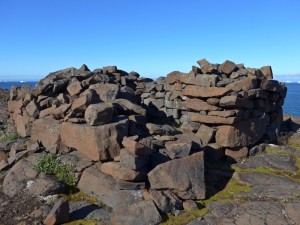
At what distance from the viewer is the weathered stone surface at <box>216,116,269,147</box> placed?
572 inches

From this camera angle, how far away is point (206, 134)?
1492 centimetres

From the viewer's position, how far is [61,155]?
12891mm

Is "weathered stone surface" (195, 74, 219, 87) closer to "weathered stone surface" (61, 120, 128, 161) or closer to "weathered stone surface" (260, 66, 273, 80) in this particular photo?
"weathered stone surface" (260, 66, 273, 80)

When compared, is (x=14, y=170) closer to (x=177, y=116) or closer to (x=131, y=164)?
(x=131, y=164)

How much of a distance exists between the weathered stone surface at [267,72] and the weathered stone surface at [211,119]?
4.07 meters

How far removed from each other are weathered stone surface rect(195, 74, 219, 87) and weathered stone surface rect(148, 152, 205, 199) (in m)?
5.03

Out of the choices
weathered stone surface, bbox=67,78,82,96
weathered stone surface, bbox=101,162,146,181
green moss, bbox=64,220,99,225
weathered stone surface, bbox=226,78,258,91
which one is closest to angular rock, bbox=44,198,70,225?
green moss, bbox=64,220,99,225

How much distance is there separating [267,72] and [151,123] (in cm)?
723

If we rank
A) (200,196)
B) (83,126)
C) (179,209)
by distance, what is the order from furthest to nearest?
1. (83,126)
2. (200,196)
3. (179,209)

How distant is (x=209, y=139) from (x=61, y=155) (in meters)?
6.24

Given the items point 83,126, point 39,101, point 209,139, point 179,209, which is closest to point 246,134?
point 209,139

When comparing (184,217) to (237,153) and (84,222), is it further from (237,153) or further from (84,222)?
(237,153)

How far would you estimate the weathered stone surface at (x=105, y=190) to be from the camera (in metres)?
10.5

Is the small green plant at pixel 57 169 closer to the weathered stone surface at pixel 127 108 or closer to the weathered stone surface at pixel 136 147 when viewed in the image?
the weathered stone surface at pixel 136 147
